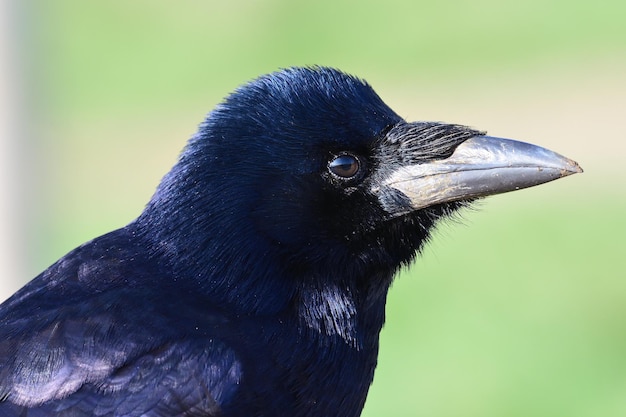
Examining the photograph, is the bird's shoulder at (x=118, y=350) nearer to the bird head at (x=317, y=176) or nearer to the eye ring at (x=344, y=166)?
the bird head at (x=317, y=176)

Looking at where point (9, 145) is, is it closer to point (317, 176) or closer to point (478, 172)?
point (317, 176)

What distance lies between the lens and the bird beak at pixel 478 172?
4.41m

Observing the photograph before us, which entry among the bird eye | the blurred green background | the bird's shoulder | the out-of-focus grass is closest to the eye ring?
the bird eye

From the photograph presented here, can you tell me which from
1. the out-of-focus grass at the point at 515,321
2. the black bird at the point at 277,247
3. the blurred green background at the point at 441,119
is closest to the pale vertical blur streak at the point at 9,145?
the blurred green background at the point at 441,119

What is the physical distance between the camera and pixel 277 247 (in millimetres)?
4465

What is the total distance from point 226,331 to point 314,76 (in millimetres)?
999

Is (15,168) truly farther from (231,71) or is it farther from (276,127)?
(231,71)

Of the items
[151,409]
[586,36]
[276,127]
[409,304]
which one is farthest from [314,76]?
[586,36]

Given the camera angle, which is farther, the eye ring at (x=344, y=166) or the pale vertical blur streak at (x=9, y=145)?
the pale vertical blur streak at (x=9, y=145)

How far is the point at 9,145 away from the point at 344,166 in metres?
2.67

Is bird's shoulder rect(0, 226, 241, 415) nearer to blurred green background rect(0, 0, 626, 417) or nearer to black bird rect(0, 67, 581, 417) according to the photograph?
black bird rect(0, 67, 581, 417)

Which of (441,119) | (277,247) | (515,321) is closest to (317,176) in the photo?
(277,247)

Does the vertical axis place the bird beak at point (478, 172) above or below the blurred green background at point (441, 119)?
above

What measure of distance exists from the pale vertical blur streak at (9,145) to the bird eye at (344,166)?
265cm
